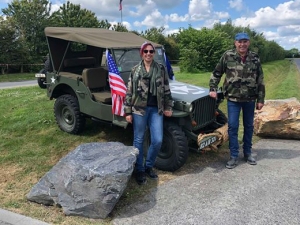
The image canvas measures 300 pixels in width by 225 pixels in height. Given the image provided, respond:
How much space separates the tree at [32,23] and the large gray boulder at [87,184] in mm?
29044

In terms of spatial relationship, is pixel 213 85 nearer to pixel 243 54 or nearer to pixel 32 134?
pixel 243 54

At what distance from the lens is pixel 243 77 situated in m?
4.93

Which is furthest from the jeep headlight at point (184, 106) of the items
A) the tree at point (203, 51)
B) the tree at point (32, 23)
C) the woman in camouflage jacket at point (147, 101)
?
the tree at point (32, 23)

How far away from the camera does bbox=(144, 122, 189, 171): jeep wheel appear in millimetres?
4836

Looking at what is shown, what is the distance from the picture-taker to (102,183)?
3.73 m

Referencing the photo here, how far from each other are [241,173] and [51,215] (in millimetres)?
2684

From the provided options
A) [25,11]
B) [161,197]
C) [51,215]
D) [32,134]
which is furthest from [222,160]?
[25,11]

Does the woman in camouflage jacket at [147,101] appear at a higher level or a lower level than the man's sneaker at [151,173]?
higher

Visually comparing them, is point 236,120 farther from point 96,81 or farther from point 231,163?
point 96,81

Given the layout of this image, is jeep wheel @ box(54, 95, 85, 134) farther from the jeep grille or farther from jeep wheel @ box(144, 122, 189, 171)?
the jeep grille

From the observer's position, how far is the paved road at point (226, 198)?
12.1 feet

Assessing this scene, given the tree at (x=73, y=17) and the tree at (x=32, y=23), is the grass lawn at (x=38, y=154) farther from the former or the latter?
the tree at (x=73, y=17)

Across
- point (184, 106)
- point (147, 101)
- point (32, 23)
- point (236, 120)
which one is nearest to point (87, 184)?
point (147, 101)

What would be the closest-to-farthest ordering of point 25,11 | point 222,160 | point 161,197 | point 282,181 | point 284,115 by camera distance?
point 161,197
point 282,181
point 222,160
point 284,115
point 25,11
